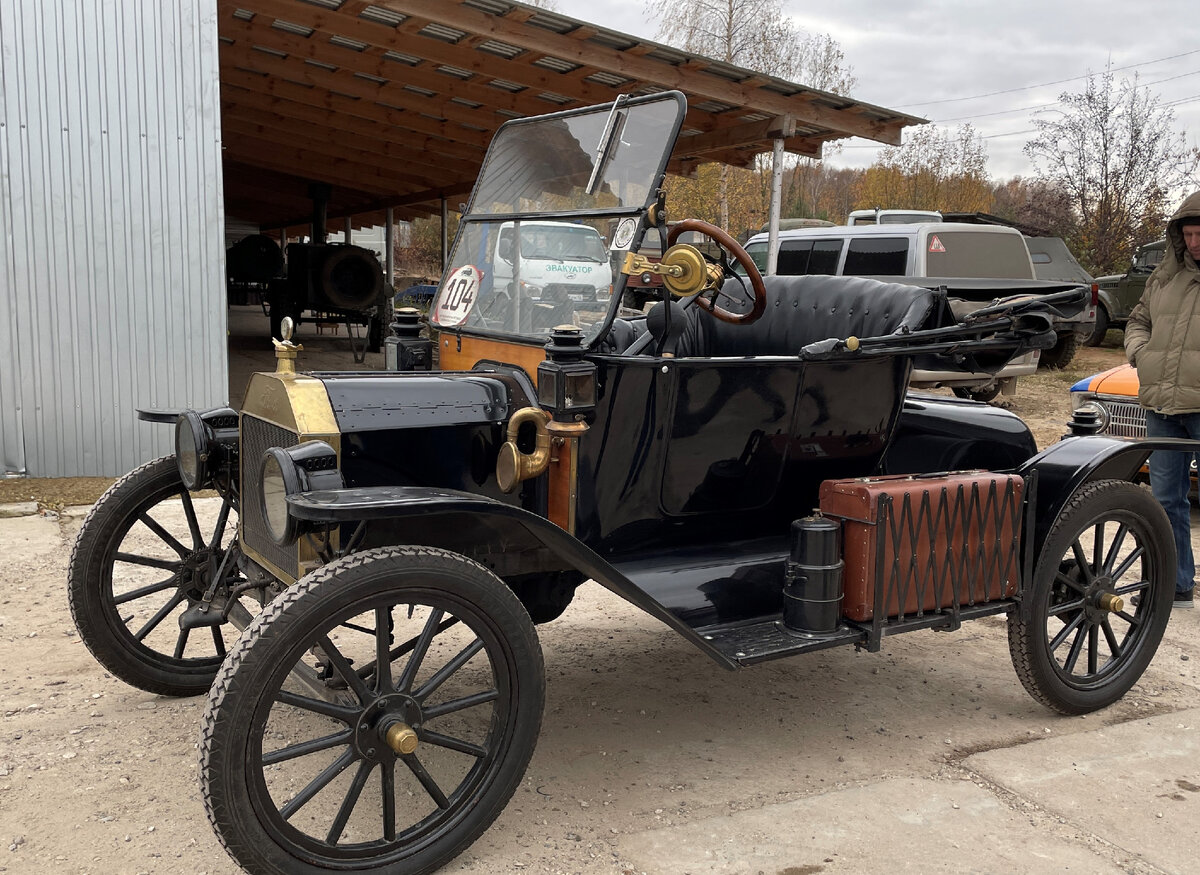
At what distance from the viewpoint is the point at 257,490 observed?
9.64 ft

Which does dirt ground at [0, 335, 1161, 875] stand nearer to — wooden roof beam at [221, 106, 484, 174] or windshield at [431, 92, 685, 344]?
windshield at [431, 92, 685, 344]

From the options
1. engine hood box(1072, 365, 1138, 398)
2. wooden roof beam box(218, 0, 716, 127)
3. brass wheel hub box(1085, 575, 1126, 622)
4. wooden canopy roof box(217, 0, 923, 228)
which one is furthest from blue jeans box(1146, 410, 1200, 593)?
wooden roof beam box(218, 0, 716, 127)

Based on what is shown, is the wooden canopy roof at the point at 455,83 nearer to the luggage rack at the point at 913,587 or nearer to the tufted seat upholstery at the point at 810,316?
the tufted seat upholstery at the point at 810,316

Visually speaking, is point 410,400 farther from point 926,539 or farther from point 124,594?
point 926,539

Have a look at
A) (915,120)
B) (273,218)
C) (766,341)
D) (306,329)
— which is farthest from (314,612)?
(273,218)

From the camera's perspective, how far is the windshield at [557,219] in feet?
10.1

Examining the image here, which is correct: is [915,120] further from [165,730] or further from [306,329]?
[306,329]

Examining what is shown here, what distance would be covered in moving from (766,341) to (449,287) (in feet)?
3.93

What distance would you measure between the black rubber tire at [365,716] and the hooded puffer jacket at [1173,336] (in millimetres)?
3463

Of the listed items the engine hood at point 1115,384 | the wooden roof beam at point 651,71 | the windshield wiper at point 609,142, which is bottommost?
the engine hood at point 1115,384

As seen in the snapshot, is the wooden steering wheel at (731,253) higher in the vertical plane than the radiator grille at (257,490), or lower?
higher

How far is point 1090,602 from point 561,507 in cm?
197

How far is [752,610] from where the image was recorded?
3148 millimetres

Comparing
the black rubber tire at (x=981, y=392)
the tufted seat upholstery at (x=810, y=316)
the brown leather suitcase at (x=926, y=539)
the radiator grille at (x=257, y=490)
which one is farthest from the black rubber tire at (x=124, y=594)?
the black rubber tire at (x=981, y=392)
